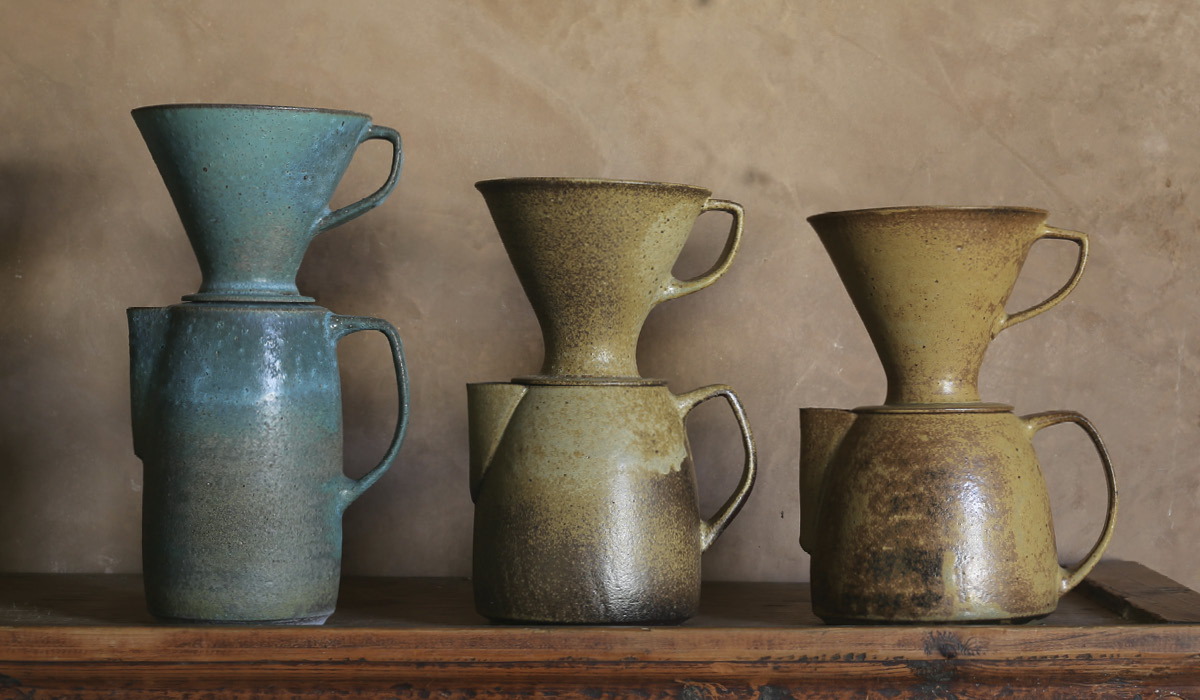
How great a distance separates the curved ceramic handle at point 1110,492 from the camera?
834mm

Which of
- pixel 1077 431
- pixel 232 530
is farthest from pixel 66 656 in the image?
pixel 1077 431

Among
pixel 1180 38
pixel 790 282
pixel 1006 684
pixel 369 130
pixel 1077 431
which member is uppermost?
pixel 1180 38

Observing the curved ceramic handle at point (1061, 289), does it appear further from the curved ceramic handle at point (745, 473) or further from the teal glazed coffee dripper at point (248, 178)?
the teal glazed coffee dripper at point (248, 178)

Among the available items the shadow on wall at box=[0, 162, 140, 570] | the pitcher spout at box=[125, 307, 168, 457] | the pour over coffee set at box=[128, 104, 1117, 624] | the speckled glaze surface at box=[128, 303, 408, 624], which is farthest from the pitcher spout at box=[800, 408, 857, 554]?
the shadow on wall at box=[0, 162, 140, 570]

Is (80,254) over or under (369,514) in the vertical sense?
over

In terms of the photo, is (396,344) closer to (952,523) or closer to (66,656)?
(66,656)

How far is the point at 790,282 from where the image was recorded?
42.7 inches

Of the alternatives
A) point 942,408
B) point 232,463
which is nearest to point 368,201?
point 232,463

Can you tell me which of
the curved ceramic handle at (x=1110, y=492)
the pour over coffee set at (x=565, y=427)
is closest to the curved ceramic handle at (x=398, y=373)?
the pour over coffee set at (x=565, y=427)

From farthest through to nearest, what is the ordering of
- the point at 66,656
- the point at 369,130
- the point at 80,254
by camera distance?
the point at 80,254 → the point at 369,130 → the point at 66,656

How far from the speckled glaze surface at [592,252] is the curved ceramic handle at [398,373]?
4.0 inches

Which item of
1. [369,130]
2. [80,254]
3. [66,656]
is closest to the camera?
[66,656]

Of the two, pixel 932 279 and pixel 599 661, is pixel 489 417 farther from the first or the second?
pixel 932 279

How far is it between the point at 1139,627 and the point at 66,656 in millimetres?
658
